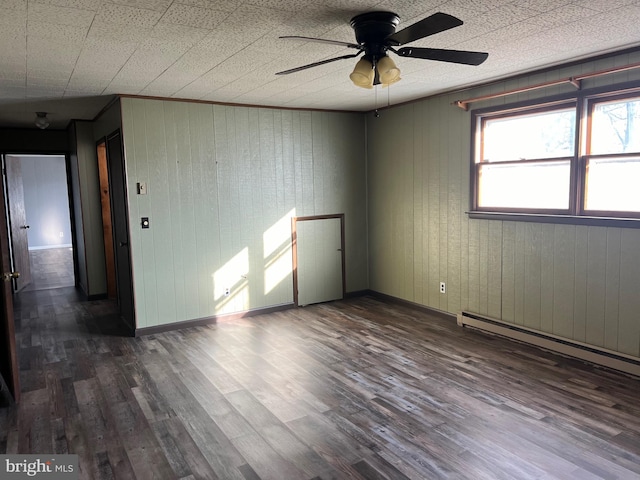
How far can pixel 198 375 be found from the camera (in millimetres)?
3803

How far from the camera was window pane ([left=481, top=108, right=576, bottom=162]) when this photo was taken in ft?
13.1

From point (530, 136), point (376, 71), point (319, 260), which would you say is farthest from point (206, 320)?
point (530, 136)

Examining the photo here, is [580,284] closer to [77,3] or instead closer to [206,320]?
[206,320]

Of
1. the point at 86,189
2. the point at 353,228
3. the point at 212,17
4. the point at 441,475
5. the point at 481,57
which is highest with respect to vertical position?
the point at 212,17

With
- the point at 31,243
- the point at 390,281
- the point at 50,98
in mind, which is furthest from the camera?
the point at 31,243

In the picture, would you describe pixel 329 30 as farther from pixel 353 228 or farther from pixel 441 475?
pixel 353 228

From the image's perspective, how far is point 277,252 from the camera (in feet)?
18.7

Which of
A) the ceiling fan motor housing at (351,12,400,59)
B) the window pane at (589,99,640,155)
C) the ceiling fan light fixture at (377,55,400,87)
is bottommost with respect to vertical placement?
the window pane at (589,99,640,155)

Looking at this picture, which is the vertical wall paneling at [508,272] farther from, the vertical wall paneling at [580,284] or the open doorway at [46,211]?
the open doorway at [46,211]

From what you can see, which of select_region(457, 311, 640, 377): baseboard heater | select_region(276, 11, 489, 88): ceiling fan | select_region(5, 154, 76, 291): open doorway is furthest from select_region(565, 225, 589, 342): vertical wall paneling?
select_region(5, 154, 76, 291): open doorway

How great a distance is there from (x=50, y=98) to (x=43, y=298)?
3.30 meters

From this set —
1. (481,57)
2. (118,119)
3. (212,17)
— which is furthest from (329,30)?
(118,119)

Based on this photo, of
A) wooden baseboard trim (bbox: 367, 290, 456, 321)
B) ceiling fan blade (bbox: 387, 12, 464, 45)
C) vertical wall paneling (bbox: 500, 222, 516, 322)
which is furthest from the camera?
wooden baseboard trim (bbox: 367, 290, 456, 321)

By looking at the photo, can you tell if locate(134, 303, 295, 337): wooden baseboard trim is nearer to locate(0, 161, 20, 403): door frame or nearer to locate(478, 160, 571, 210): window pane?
locate(0, 161, 20, 403): door frame
